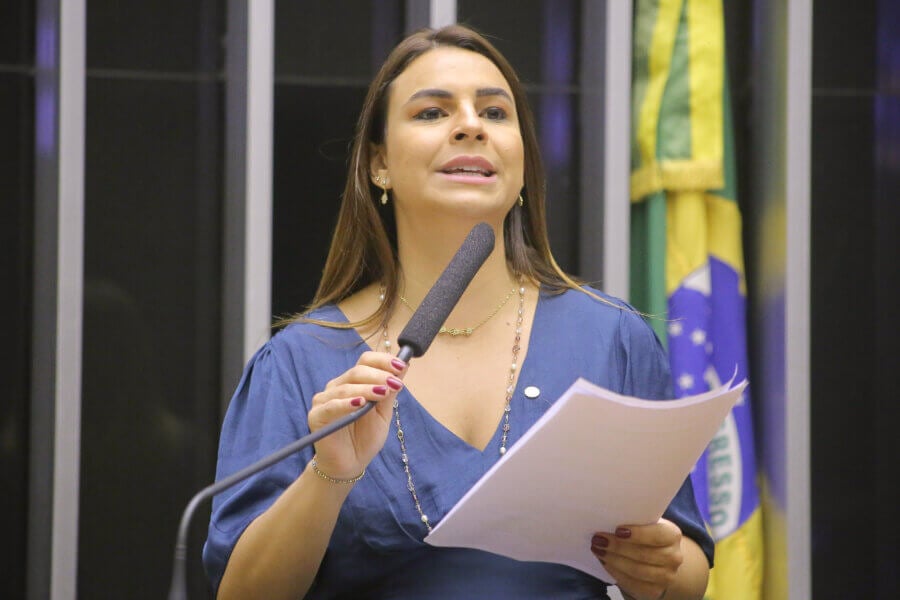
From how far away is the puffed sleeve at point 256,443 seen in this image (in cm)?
162

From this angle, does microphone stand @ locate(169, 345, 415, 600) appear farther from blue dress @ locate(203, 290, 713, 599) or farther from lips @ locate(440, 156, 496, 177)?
lips @ locate(440, 156, 496, 177)

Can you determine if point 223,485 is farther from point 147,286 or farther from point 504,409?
point 147,286

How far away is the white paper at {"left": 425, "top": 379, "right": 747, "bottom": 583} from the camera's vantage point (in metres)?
1.28

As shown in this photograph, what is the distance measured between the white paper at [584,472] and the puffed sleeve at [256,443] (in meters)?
0.33

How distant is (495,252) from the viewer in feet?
6.16

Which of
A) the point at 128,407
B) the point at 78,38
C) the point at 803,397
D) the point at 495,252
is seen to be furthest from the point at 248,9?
the point at 803,397

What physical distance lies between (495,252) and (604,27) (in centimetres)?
119

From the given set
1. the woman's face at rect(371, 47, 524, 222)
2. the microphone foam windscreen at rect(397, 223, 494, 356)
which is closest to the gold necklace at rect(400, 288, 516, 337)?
the woman's face at rect(371, 47, 524, 222)

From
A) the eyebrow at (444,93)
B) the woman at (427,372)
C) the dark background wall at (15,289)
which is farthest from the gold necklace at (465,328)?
A: the dark background wall at (15,289)

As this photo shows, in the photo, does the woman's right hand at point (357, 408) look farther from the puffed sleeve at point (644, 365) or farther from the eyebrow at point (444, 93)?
the eyebrow at point (444, 93)

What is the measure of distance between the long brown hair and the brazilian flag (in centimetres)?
90

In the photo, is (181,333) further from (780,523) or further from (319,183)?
(780,523)

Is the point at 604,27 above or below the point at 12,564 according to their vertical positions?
above

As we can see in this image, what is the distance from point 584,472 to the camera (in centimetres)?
135
